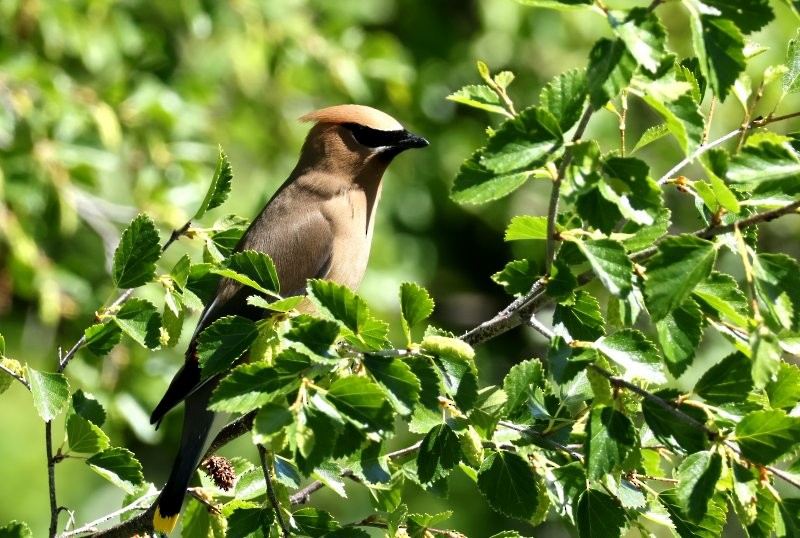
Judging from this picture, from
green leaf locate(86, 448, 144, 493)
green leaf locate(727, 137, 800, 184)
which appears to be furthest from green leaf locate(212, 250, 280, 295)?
green leaf locate(727, 137, 800, 184)

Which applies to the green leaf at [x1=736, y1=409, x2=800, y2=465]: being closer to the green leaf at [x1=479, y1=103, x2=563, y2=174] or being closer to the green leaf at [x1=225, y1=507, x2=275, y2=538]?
the green leaf at [x1=479, y1=103, x2=563, y2=174]

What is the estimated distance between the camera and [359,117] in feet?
11.9

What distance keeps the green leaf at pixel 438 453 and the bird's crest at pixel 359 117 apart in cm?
184

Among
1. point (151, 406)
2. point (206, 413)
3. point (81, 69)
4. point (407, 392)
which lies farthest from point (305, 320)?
point (81, 69)

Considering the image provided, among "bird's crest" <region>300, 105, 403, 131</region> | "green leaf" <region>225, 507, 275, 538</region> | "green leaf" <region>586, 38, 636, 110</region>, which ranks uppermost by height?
"green leaf" <region>586, 38, 636, 110</region>

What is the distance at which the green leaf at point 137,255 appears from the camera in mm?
2109

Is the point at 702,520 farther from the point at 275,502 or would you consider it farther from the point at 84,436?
the point at 84,436

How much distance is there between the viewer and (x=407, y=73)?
203 inches

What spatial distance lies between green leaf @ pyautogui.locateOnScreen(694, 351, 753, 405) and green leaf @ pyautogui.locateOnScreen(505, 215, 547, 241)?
1.10 feet

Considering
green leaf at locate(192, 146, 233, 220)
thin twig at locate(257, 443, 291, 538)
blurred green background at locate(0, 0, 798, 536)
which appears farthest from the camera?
blurred green background at locate(0, 0, 798, 536)

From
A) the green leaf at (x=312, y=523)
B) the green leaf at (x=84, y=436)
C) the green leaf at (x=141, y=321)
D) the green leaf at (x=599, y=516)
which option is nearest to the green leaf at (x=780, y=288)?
the green leaf at (x=599, y=516)

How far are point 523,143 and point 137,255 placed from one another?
32.7 inches

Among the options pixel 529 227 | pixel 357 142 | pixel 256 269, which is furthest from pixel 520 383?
pixel 357 142

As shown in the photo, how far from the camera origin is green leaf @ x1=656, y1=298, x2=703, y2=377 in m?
1.74
